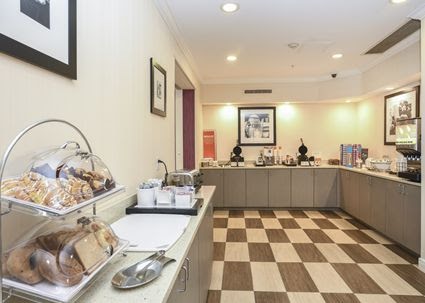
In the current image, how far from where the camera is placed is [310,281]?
2.68 m

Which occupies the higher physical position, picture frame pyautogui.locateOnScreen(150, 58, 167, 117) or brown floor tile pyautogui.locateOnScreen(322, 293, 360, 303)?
picture frame pyautogui.locateOnScreen(150, 58, 167, 117)

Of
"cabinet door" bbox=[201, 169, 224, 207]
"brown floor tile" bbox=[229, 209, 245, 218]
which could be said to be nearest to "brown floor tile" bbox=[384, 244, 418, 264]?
"brown floor tile" bbox=[229, 209, 245, 218]

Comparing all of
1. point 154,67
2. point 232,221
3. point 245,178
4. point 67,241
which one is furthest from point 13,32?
point 245,178

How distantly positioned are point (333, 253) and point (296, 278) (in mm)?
860

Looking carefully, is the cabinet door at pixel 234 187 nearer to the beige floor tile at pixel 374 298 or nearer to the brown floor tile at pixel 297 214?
the brown floor tile at pixel 297 214

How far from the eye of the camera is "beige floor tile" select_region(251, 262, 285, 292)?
8.46ft

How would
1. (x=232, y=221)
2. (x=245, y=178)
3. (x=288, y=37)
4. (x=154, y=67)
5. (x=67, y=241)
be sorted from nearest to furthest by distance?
(x=67, y=241)
(x=154, y=67)
(x=288, y=37)
(x=232, y=221)
(x=245, y=178)

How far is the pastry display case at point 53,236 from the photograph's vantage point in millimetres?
711

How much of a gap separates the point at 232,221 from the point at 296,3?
11.0ft

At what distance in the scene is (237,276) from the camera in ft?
9.18

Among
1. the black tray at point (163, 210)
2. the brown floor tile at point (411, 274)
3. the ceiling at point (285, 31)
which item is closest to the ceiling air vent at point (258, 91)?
the ceiling at point (285, 31)

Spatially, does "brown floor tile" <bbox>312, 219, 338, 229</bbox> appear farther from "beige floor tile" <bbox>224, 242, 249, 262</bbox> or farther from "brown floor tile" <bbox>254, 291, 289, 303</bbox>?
"brown floor tile" <bbox>254, 291, 289, 303</bbox>

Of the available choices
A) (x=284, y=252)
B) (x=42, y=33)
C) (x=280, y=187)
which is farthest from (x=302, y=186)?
(x=42, y=33)

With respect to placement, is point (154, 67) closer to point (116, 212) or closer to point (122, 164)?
point (122, 164)
